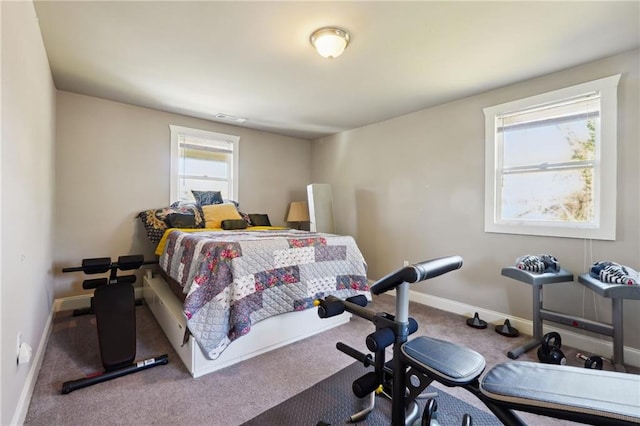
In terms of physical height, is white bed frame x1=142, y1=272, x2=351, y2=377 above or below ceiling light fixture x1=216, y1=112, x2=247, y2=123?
below

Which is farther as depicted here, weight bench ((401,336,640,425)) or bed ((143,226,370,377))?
bed ((143,226,370,377))

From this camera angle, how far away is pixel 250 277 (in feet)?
7.06

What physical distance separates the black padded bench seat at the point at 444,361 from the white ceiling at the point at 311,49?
191cm

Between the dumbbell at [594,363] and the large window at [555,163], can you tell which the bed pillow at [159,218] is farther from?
the dumbbell at [594,363]

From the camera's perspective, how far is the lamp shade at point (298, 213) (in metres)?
4.80

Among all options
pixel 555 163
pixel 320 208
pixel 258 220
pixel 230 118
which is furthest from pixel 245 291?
pixel 555 163

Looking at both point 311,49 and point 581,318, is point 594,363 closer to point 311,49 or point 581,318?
point 581,318

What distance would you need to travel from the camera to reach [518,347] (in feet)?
7.85

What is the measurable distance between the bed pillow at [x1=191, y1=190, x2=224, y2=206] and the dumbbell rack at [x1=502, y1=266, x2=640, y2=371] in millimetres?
3447

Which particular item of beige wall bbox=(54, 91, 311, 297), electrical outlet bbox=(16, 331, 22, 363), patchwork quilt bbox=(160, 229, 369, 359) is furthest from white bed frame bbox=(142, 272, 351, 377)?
beige wall bbox=(54, 91, 311, 297)

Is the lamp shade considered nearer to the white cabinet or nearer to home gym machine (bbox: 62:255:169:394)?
the white cabinet

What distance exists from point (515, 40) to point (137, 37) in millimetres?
2726

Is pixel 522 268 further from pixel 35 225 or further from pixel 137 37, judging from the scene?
pixel 35 225

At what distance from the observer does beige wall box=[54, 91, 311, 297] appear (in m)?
3.16
